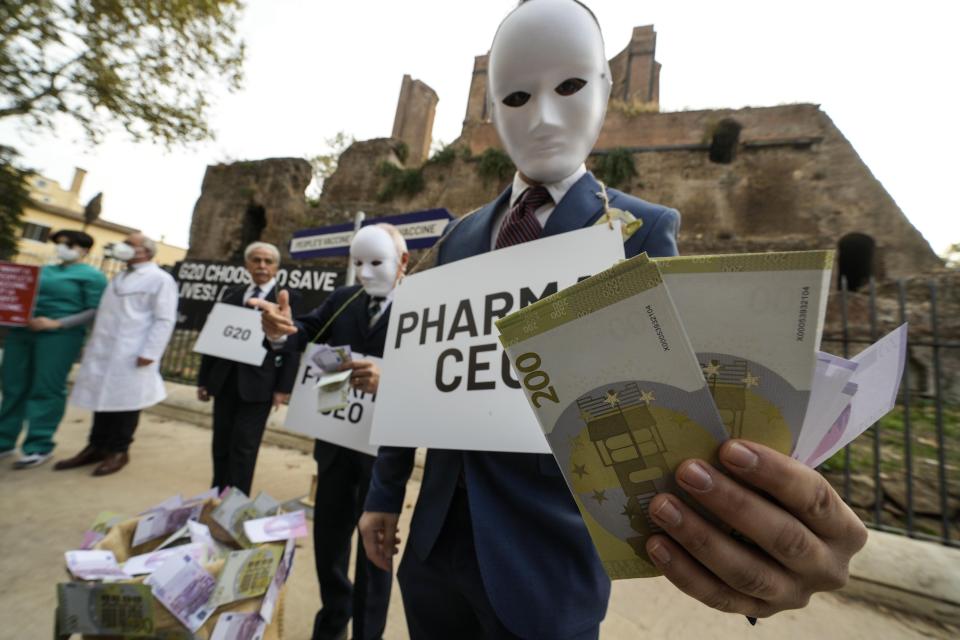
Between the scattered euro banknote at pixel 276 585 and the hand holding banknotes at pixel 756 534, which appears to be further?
the scattered euro banknote at pixel 276 585

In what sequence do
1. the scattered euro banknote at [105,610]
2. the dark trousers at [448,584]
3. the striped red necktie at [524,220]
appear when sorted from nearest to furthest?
the dark trousers at [448,584] < the striped red necktie at [524,220] < the scattered euro banknote at [105,610]

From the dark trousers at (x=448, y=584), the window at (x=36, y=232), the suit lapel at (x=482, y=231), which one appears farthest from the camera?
the window at (x=36, y=232)

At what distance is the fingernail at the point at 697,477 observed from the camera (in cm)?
42

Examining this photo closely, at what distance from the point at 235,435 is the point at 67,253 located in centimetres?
253

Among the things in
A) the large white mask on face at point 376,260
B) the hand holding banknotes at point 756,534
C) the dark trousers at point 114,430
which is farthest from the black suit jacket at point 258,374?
the hand holding banknotes at point 756,534

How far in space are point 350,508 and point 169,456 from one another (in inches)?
115

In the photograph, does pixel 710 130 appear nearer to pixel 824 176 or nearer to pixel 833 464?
pixel 824 176

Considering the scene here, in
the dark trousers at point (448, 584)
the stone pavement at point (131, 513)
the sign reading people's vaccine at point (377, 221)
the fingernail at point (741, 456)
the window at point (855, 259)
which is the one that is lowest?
the stone pavement at point (131, 513)

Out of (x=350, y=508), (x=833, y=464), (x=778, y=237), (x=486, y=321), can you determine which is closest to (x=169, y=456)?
(x=350, y=508)

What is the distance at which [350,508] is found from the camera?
6.10 feet

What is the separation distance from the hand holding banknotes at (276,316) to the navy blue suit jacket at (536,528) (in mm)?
965

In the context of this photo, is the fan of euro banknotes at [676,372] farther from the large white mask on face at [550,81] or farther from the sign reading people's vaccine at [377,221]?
the sign reading people's vaccine at [377,221]

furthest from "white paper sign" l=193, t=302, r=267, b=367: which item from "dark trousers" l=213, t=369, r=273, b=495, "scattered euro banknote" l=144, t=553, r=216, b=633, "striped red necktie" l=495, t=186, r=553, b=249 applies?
"striped red necktie" l=495, t=186, r=553, b=249

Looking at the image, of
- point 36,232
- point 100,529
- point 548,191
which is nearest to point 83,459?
point 100,529
